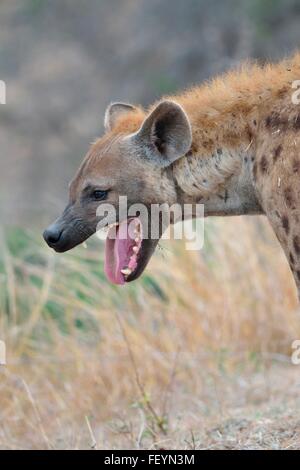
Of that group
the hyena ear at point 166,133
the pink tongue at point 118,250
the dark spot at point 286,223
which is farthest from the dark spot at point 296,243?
the pink tongue at point 118,250

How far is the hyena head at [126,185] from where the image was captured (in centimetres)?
428

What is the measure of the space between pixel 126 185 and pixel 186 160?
0.25 m

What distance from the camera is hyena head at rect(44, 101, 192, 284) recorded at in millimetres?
4277

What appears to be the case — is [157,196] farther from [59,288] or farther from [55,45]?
[55,45]

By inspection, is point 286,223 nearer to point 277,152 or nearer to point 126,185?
point 277,152

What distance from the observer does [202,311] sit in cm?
718

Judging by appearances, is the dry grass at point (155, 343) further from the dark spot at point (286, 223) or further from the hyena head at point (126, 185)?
the dark spot at point (286, 223)

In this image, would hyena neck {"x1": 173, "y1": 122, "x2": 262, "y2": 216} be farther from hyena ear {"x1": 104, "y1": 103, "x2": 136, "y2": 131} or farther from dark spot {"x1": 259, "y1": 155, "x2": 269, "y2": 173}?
hyena ear {"x1": 104, "y1": 103, "x2": 136, "y2": 131}

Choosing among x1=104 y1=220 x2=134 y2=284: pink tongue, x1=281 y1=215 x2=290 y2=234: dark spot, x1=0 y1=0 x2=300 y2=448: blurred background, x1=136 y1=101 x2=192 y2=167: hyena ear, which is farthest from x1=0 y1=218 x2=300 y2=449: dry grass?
x1=281 y1=215 x2=290 y2=234: dark spot

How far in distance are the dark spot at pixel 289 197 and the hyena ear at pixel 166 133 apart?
0.47m

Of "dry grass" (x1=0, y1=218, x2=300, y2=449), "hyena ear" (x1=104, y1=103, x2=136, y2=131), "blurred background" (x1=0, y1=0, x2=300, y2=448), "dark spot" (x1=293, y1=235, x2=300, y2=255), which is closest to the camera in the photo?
"dark spot" (x1=293, y1=235, x2=300, y2=255)

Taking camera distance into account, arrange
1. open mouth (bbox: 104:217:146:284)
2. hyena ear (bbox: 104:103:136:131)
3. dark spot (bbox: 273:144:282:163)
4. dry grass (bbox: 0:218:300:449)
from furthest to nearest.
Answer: dry grass (bbox: 0:218:300:449) < hyena ear (bbox: 104:103:136:131) < open mouth (bbox: 104:217:146:284) < dark spot (bbox: 273:144:282:163)

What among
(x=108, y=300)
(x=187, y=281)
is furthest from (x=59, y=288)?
(x=187, y=281)

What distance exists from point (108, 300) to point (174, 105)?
352 centimetres
